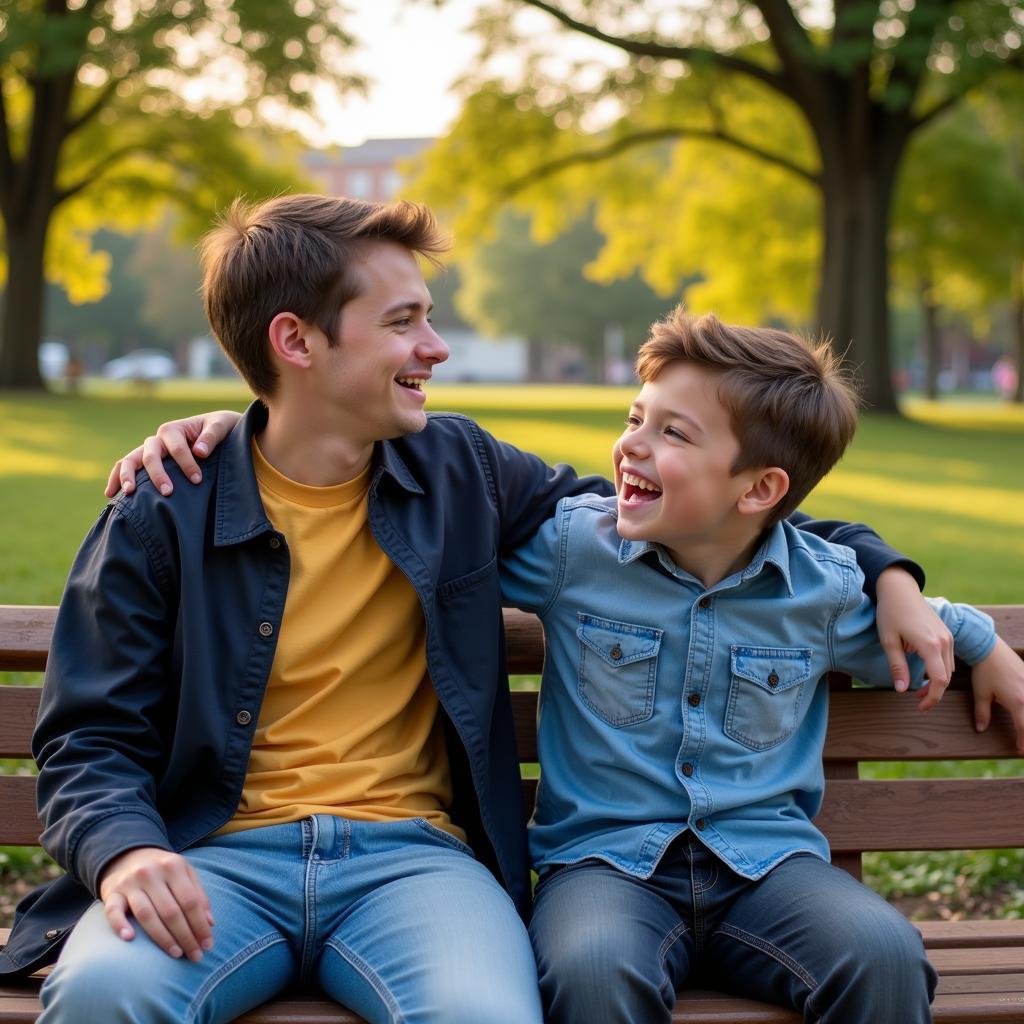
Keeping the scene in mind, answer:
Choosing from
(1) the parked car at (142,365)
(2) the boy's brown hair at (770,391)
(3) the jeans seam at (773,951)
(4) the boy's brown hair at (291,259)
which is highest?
(4) the boy's brown hair at (291,259)

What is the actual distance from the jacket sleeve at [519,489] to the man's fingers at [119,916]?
1.09m

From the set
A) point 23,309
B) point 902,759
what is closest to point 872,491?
point 902,759

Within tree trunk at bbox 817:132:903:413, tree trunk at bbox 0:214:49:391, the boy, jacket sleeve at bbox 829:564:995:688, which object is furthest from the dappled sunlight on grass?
tree trunk at bbox 0:214:49:391

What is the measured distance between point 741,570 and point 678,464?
29 centimetres

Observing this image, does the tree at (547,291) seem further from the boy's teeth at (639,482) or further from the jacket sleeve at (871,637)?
the boy's teeth at (639,482)

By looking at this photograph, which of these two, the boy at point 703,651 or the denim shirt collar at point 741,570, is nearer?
the boy at point 703,651

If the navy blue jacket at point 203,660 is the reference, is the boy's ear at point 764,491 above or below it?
above

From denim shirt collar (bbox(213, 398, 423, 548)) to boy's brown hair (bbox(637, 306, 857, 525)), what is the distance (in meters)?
0.54

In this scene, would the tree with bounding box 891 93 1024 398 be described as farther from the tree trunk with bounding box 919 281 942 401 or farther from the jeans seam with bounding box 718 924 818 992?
the jeans seam with bounding box 718 924 818 992

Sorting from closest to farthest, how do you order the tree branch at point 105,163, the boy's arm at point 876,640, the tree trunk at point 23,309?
1. the boy's arm at point 876,640
2. the tree trunk at point 23,309
3. the tree branch at point 105,163

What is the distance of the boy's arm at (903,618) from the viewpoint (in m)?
2.90

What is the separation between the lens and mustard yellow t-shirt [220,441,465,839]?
2.79 m

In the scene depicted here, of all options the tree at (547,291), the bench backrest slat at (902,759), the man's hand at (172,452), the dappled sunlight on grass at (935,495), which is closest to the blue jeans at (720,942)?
the bench backrest slat at (902,759)

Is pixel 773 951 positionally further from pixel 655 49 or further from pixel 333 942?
pixel 655 49
